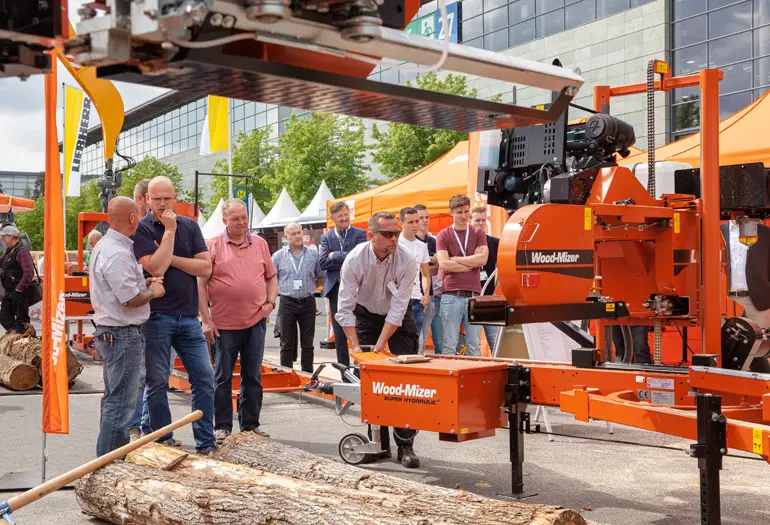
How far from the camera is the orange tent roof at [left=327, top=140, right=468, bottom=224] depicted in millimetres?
13211

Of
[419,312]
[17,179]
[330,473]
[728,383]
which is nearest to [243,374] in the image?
Result: [330,473]

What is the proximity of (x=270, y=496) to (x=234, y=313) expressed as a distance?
9.51ft

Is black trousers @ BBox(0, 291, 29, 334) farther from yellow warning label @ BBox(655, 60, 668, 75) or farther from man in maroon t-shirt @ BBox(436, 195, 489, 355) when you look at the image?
yellow warning label @ BBox(655, 60, 668, 75)

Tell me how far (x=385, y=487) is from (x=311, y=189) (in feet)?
108

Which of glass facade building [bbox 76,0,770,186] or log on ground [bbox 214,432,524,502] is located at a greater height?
glass facade building [bbox 76,0,770,186]

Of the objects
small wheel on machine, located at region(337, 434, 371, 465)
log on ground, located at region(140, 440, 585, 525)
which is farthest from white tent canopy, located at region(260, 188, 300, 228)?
log on ground, located at region(140, 440, 585, 525)

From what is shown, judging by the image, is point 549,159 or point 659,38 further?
point 659,38

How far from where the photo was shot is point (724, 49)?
26688mm

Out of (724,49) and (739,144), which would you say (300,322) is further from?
(724,49)

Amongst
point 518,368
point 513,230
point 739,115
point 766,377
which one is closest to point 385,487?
point 518,368

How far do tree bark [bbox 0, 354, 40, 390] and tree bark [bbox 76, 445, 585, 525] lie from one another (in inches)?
238

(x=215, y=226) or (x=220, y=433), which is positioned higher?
(x=215, y=226)

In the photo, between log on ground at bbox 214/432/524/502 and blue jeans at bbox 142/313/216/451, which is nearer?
log on ground at bbox 214/432/524/502

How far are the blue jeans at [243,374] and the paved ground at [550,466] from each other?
1.67ft
